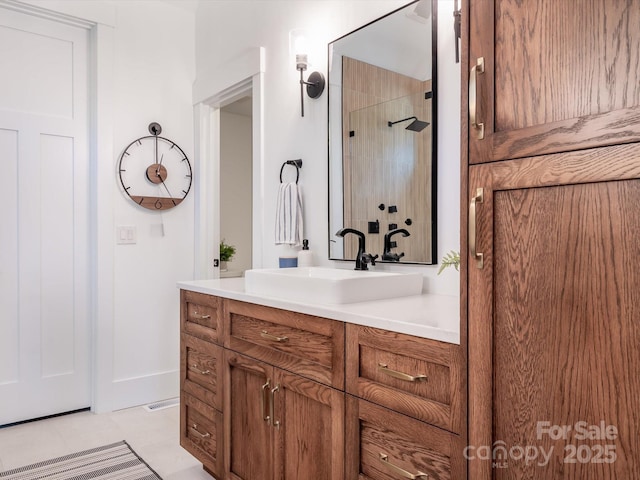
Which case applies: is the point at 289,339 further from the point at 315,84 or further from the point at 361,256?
the point at 315,84

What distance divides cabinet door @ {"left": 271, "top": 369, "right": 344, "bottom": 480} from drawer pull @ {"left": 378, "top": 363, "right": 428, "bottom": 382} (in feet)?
0.64

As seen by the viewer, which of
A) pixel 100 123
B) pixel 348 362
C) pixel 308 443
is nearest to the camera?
pixel 348 362

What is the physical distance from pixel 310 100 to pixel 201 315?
116 centimetres

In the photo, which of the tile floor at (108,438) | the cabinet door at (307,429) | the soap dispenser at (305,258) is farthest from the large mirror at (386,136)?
the tile floor at (108,438)

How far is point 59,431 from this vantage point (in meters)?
2.68

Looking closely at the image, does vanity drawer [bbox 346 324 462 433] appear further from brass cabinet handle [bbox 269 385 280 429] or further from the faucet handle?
the faucet handle

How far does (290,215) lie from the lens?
94.9 inches

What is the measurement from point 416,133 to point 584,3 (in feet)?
3.33

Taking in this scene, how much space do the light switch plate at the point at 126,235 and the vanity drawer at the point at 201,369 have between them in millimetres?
1072

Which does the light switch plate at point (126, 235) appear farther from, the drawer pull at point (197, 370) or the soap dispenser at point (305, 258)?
the soap dispenser at point (305, 258)

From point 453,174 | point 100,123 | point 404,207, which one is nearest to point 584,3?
point 453,174

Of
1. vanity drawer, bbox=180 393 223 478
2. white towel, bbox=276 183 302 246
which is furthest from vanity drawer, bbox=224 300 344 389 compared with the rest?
white towel, bbox=276 183 302 246

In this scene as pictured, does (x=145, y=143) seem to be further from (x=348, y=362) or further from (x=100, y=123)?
(x=348, y=362)

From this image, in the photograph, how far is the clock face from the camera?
3062mm
